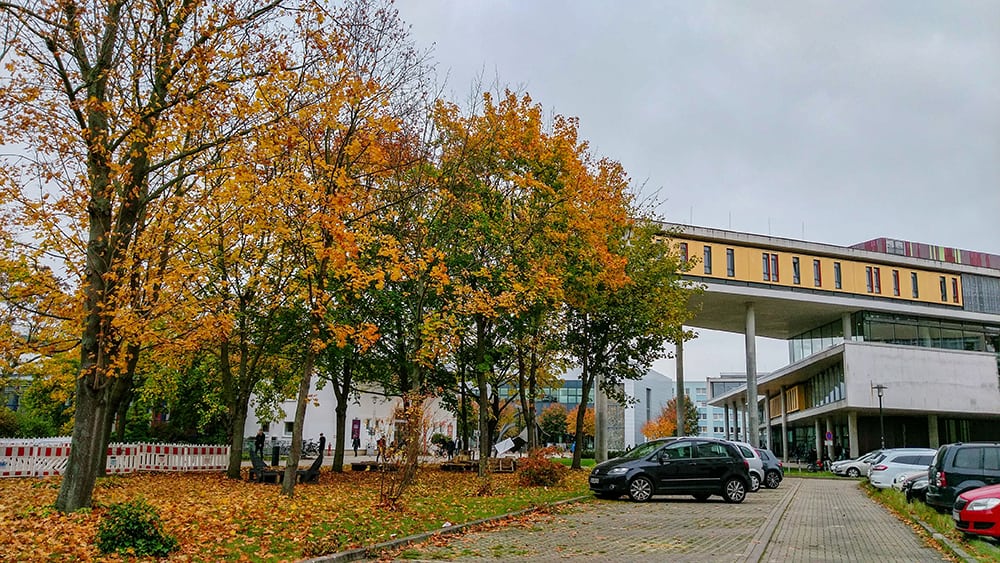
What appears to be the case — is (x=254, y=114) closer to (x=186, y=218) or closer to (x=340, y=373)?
(x=186, y=218)

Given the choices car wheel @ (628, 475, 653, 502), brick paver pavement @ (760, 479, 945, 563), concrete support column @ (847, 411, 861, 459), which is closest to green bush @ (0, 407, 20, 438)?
car wheel @ (628, 475, 653, 502)

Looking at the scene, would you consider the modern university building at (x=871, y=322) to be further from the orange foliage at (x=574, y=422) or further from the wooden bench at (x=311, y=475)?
the orange foliage at (x=574, y=422)

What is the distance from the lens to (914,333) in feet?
188

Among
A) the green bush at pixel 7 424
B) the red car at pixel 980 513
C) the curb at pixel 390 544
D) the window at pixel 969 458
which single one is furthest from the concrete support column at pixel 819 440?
the curb at pixel 390 544

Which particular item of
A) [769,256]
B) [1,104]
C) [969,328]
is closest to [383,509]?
[1,104]

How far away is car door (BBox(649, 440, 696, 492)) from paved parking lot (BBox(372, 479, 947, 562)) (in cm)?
66

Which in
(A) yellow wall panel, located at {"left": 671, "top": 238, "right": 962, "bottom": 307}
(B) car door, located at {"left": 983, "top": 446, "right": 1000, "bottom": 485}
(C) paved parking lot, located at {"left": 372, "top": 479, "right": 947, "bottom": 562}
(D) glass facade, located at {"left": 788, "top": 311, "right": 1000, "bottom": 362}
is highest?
(A) yellow wall panel, located at {"left": 671, "top": 238, "right": 962, "bottom": 307}

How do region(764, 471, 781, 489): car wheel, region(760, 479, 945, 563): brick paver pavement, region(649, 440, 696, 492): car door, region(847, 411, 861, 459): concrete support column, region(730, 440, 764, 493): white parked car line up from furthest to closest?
region(847, 411, 861, 459): concrete support column → region(764, 471, 781, 489): car wheel → region(730, 440, 764, 493): white parked car → region(649, 440, 696, 492): car door → region(760, 479, 945, 563): brick paver pavement

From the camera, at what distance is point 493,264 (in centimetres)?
2238

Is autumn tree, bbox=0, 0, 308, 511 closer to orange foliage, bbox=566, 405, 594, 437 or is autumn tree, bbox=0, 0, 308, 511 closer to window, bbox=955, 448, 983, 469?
window, bbox=955, 448, 983, 469

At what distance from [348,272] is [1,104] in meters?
6.71

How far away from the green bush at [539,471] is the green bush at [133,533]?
1507 cm

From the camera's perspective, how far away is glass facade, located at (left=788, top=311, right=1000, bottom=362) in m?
56.1

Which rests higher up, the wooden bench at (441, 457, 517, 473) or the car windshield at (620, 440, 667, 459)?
the car windshield at (620, 440, 667, 459)
